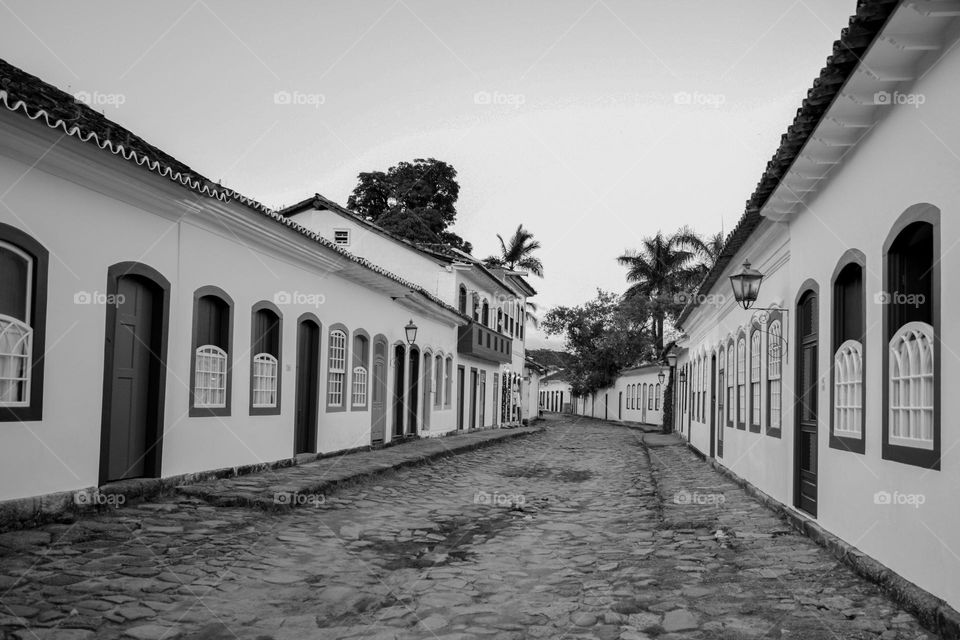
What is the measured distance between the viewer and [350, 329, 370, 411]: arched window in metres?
15.2

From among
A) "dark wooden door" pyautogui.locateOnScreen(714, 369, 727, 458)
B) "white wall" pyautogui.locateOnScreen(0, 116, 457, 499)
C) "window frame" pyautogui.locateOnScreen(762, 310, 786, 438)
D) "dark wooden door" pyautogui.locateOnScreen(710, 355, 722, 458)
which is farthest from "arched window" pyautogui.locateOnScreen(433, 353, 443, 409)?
"window frame" pyautogui.locateOnScreen(762, 310, 786, 438)

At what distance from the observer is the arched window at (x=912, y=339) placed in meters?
4.68

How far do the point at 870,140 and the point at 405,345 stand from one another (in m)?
14.0

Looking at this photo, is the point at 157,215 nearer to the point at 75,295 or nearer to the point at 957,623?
the point at 75,295

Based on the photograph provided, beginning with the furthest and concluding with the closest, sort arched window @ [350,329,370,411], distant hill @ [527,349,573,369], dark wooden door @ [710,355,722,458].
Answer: distant hill @ [527,349,573,369] → dark wooden door @ [710,355,722,458] → arched window @ [350,329,370,411]

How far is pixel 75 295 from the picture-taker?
7406mm

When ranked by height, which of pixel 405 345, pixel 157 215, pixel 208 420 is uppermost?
pixel 157 215

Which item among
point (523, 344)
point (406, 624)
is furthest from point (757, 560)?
point (523, 344)

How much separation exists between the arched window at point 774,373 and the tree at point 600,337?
36927 millimetres

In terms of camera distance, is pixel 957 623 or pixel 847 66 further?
pixel 847 66

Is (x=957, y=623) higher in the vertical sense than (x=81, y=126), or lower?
lower

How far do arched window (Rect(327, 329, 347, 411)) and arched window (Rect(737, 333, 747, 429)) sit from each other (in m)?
6.97

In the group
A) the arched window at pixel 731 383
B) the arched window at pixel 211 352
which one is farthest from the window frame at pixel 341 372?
the arched window at pixel 731 383

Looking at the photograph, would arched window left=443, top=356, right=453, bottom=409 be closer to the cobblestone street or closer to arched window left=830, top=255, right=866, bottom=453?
the cobblestone street
